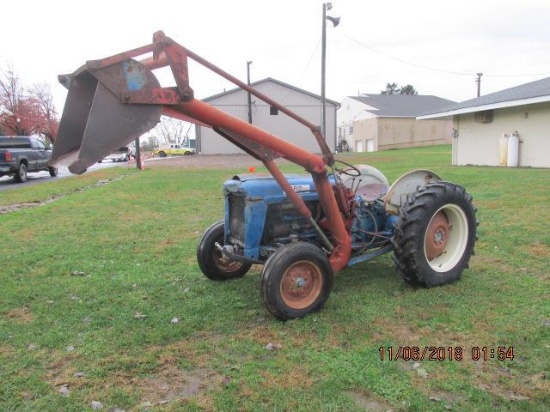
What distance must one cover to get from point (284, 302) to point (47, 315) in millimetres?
2158

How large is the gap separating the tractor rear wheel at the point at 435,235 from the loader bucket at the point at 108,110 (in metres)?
2.58

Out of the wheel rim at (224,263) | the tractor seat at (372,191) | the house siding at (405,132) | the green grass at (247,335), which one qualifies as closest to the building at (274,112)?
the house siding at (405,132)

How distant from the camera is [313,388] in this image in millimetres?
3020

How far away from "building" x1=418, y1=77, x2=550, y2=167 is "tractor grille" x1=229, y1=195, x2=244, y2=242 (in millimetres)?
15169

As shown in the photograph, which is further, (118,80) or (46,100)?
(46,100)

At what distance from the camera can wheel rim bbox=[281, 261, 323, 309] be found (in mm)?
4055

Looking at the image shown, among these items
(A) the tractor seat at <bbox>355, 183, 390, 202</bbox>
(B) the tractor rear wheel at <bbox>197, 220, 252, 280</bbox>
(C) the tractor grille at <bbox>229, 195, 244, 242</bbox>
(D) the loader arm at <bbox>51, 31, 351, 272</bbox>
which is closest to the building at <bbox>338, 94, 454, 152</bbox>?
(A) the tractor seat at <bbox>355, 183, 390, 202</bbox>

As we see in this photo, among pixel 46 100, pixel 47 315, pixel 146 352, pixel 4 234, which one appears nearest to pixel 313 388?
pixel 146 352

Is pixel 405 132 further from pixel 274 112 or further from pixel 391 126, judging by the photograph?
pixel 274 112

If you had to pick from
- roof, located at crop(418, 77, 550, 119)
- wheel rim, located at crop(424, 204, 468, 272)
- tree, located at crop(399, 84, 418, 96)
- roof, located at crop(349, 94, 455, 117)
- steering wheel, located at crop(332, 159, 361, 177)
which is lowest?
wheel rim, located at crop(424, 204, 468, 272)

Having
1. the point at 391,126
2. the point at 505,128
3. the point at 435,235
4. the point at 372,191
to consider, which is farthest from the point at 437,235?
the point at 391,126

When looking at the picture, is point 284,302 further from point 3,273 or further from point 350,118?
point 350,118

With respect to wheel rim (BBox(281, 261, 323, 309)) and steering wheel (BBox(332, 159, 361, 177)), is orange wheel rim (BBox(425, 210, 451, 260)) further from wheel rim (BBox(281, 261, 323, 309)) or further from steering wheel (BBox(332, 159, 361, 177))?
wheel rim (BBox(281, 261, 323, 309))

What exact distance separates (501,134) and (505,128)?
0.96ft
